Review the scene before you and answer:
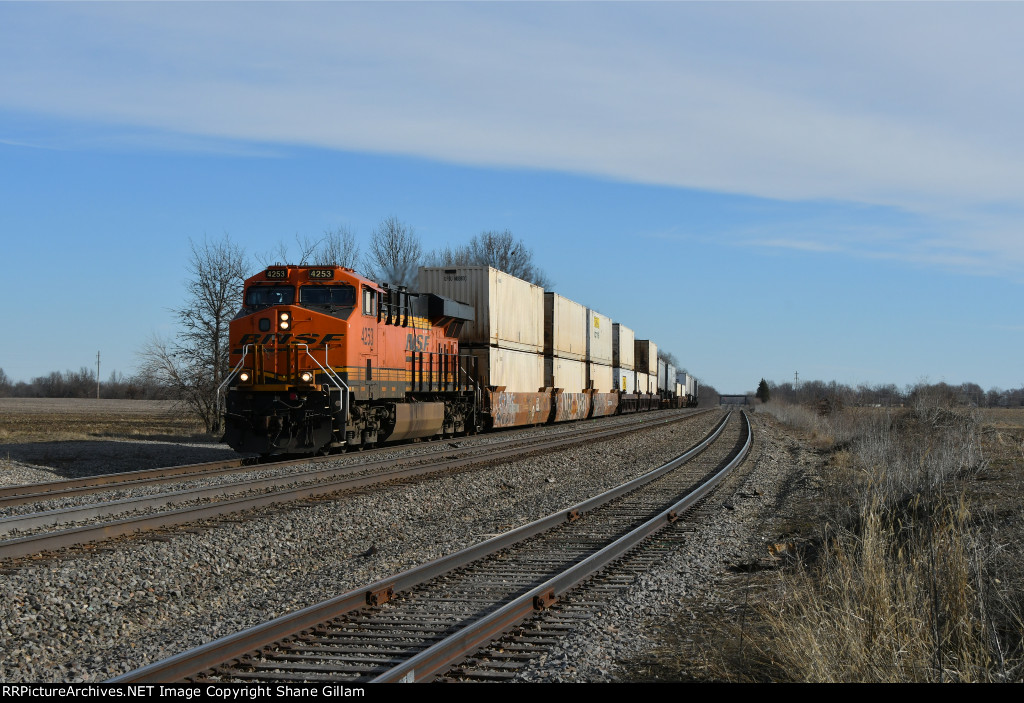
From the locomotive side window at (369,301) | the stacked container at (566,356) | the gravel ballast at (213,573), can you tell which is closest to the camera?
the gravel ballast at (213,573)

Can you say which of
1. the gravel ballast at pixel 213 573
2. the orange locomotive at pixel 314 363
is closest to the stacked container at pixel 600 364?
the orange locomotive at pixel 314 363

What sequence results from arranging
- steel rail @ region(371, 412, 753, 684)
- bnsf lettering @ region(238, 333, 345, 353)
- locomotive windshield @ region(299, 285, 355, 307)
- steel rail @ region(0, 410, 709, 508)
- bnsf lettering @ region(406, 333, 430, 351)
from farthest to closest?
bnsf lettering @ region(406, 333, 430, 351) < locomotive windshield @ region(299, 285, 355, 307) < bnsf lettering @ region(238, 333, 345, 353) < steel rail @ region(0, 410, 709, 508) < steel rail @ region(371, 412, 753, 684)

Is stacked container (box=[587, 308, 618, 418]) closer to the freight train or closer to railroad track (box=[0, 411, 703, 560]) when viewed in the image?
the freight train

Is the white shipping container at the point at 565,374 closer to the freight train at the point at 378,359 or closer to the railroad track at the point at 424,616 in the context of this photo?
the freight train at the point at 378,359

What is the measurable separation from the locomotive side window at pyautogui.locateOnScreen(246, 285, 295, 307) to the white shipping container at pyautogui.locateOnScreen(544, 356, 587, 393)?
1632 cm

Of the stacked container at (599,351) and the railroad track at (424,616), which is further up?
the stacked container at (599,351)

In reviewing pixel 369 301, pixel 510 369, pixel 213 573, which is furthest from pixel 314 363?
pixel 510 369

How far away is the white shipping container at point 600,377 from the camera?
133 ft

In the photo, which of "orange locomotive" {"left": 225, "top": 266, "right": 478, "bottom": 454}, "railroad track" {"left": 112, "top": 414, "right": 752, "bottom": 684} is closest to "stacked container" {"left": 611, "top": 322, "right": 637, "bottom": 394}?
"orange locomotive" {"left": 225, "top": 266, "right": 478, "bottom": 454}

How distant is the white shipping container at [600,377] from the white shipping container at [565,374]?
4.17ft

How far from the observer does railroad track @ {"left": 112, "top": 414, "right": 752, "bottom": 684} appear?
4973mm

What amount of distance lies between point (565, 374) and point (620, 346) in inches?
573

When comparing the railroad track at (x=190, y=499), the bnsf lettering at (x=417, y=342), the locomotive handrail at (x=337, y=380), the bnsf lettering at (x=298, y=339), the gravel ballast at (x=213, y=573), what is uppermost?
the bnsf lettering at (x=417, y=342)

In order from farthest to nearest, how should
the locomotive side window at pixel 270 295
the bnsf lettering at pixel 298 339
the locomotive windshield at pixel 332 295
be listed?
the locomotive side window at pixel 270 295 → the locomotive windshield at pixel 332 295 → the bnsf lettering at pixel 298 339
